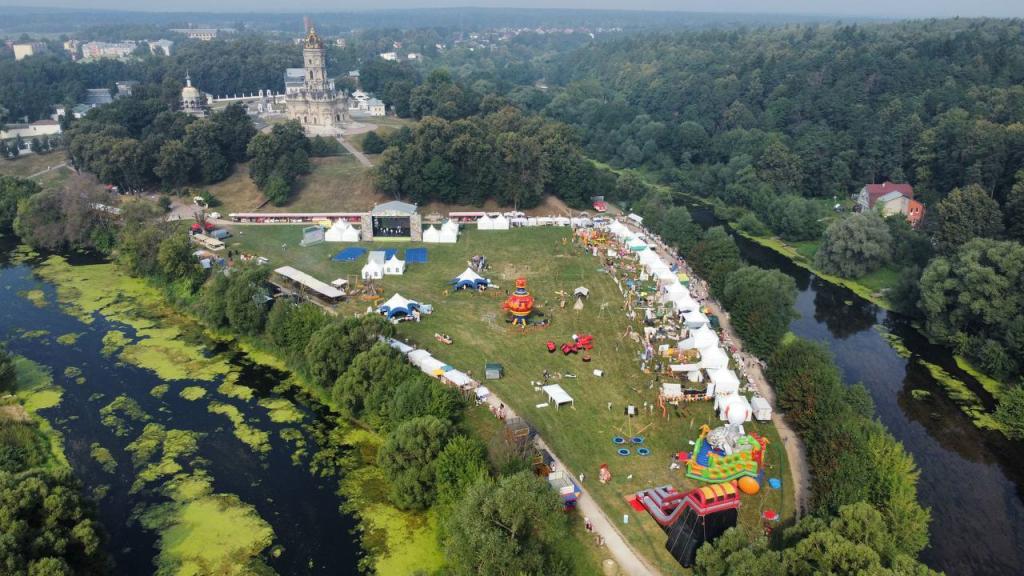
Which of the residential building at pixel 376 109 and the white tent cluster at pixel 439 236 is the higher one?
the residential building at pixel 376 109

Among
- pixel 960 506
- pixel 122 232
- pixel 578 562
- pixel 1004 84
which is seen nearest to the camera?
pixel 578 562

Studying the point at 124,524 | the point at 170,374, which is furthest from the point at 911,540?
the point at 170,374

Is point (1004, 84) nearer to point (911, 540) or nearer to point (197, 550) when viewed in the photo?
point (911, 540)

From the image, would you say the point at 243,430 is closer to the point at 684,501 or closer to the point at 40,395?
the point at 40,395

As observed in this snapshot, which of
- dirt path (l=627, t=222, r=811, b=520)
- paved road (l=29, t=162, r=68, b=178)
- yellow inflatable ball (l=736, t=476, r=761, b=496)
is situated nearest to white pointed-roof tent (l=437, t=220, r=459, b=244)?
dirt path (l=627, t=222, r=811, b=520)

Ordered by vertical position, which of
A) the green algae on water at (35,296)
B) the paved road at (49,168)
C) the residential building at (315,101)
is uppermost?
the residential building at (315,101)

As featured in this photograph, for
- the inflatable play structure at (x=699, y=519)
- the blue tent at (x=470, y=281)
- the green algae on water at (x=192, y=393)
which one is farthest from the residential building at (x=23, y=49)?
the inflatable play structure at (x=699, y=519)

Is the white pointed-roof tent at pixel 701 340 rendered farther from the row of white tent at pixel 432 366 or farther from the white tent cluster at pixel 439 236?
the white tent cluster at pixel 439 236
